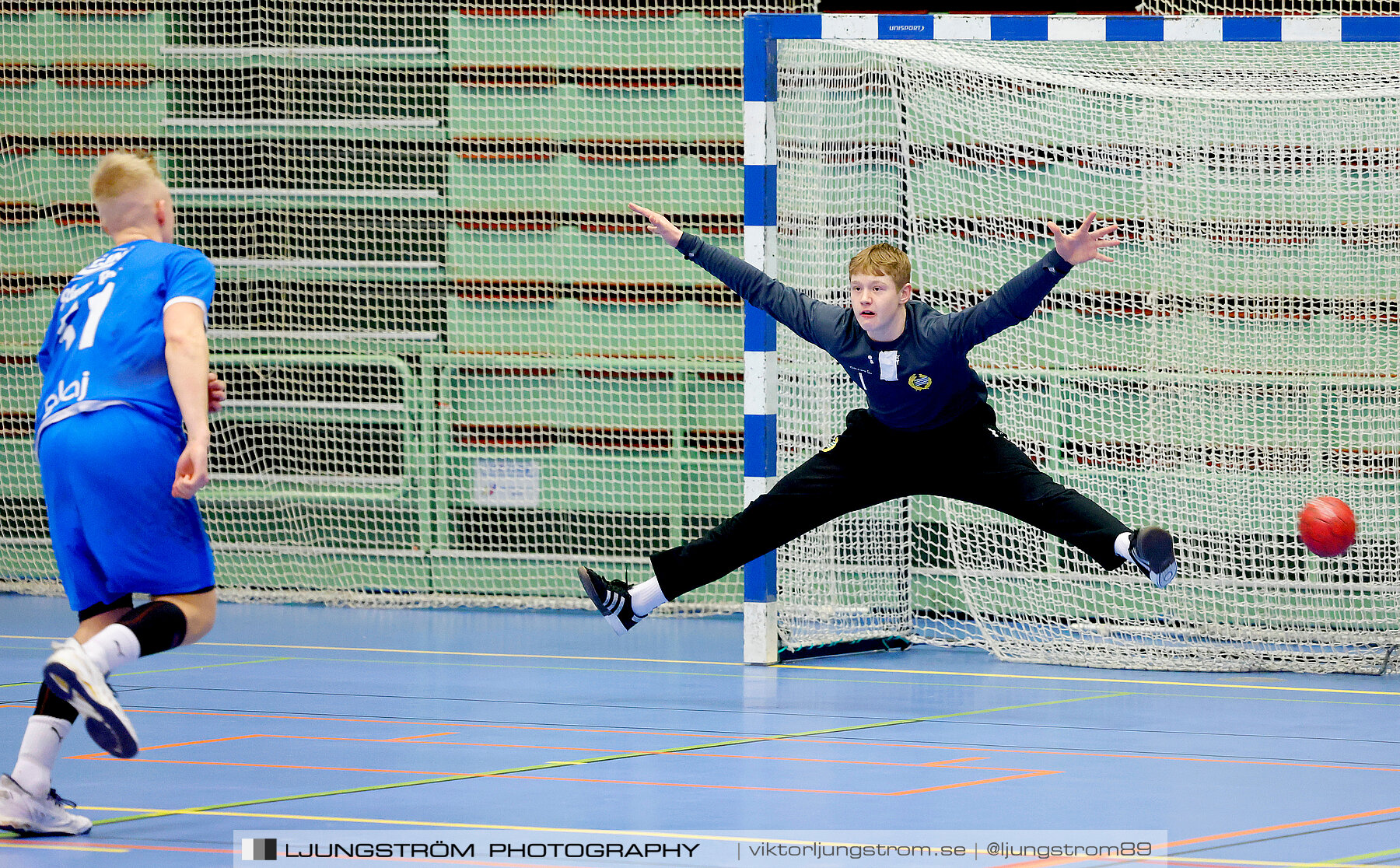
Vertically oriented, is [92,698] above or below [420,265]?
below

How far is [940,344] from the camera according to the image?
267 inches

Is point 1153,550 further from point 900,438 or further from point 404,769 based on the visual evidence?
point 404,769

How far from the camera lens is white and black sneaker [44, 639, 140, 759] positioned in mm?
4598

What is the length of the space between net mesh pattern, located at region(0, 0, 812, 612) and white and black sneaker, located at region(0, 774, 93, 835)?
20.3 feet

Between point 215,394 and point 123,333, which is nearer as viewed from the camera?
point 123,333

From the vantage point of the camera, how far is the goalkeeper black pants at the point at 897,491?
6.83 meters

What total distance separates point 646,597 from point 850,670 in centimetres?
162

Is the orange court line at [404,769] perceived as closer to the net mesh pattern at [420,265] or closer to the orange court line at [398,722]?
the orange court line at [398,722]

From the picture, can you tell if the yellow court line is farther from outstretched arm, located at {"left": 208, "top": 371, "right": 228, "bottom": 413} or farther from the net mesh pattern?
outstretched arm, located at {"left": 208, "top": 371, "right": 228, "bottom": 413}

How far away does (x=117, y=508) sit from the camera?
194 inches

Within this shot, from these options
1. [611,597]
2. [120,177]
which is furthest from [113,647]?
[611,597]

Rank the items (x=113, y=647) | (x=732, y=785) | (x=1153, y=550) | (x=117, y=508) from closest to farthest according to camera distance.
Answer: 1. (x=113, y=647)
2. (x=117, y=508)
3. (x=732, y=785)
4. (x=1153, y=550)

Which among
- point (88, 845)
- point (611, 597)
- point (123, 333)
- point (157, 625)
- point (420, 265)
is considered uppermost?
point (420, 265)

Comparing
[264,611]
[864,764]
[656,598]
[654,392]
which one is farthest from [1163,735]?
[264,611]
